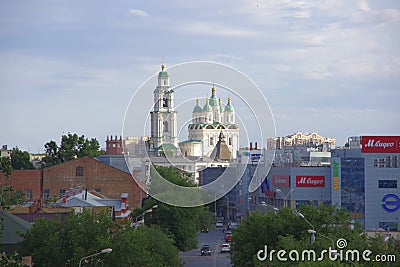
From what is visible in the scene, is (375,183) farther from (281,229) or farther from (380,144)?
(281,229)

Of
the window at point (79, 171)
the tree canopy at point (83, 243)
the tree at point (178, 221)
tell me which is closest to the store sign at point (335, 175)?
the tree at point (178, 221)

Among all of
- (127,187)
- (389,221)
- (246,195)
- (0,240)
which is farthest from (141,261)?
(246,195)

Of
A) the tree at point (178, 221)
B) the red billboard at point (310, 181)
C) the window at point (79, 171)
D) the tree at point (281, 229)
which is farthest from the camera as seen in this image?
the red billboard at point (310, 181)

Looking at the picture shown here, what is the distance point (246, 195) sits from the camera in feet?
447

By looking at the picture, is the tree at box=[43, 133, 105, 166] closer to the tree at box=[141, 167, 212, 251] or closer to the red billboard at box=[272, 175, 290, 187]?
the red billboard at box=[272, 175, 290, 187]

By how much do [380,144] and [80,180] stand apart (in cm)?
2854

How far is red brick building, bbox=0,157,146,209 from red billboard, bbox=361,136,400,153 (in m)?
22.6

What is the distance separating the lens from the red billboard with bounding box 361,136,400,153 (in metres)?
86.1

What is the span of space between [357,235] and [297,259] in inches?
300

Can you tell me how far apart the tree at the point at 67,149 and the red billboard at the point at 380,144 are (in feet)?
220

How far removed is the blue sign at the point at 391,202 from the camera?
84562 millimetres

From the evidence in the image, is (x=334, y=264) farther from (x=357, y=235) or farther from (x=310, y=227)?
(x=310, y=227)

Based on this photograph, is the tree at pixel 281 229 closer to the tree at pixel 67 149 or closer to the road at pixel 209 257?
the road at pixel 209 257

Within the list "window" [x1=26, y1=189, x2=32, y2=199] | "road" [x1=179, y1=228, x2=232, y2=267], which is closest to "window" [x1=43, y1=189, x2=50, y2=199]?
"window" [x1=26, y1=189, x2=32, y2=199]
